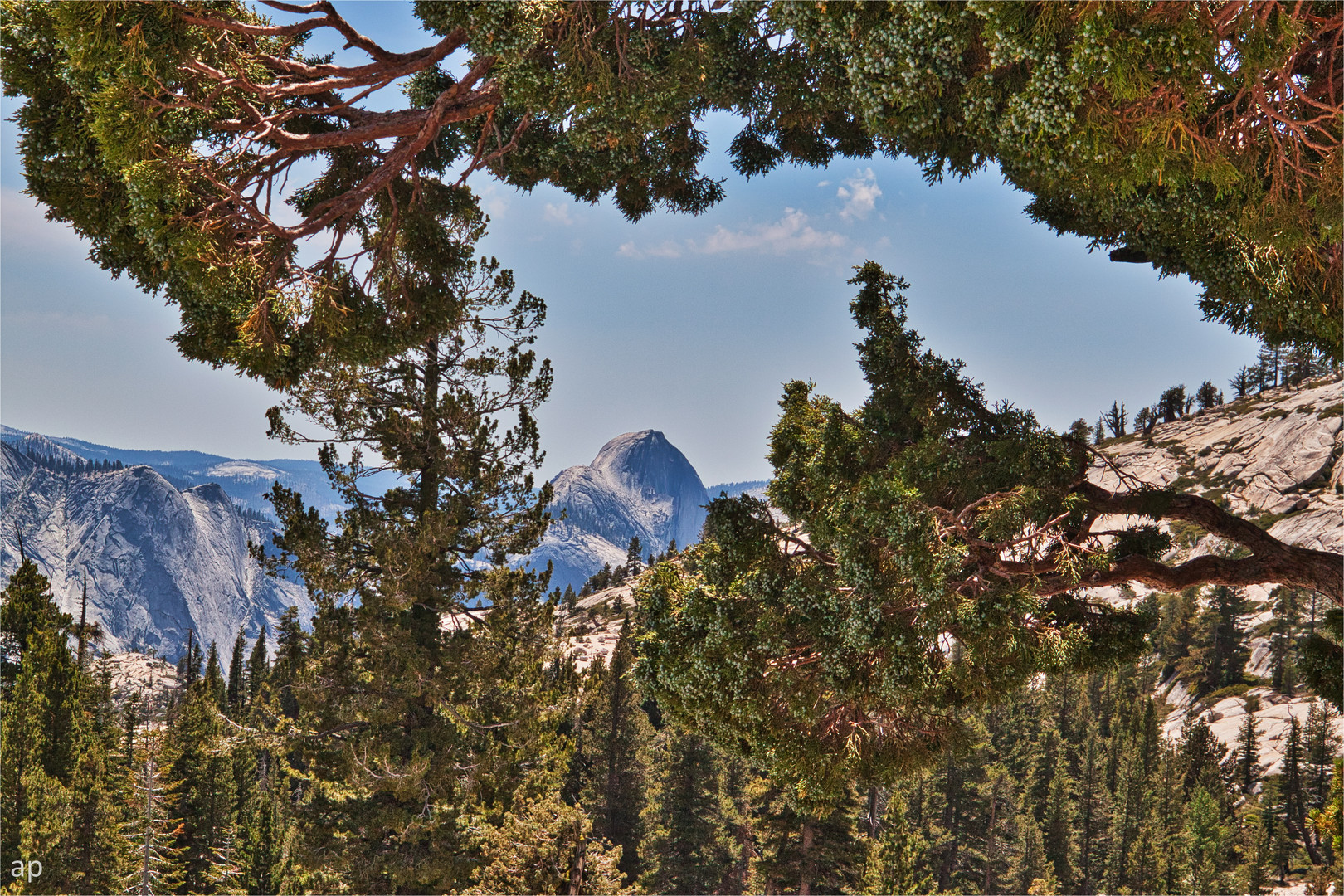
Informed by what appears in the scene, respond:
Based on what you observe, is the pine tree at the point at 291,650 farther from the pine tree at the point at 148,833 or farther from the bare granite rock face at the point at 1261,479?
the bare granite rock face at the point at 1261,479

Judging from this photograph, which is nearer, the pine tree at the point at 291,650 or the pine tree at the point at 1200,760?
the pine tree at the point at 291,650

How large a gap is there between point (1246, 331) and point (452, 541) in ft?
42.5

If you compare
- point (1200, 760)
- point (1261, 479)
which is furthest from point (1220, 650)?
point (1261, 479)

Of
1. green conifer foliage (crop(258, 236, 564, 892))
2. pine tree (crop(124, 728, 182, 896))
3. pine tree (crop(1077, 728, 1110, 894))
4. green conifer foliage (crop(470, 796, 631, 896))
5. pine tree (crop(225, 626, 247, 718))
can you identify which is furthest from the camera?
pine tree (crop(225, 626, 247, 718))

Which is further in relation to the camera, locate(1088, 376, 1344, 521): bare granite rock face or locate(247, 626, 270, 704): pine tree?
locate(1088, 376, 1344, 521): bare granite rock face

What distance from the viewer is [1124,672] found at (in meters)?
61.2

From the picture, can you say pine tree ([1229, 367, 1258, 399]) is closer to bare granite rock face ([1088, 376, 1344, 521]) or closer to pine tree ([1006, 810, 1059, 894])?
bare granite rock face ([1088, 376, 1344, 521])

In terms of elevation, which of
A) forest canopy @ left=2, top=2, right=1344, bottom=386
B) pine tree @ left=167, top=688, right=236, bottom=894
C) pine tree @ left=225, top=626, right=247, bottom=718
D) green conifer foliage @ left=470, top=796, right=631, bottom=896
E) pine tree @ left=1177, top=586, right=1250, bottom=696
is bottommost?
pine tree @ left=167, top=688, right=236, bottom=894

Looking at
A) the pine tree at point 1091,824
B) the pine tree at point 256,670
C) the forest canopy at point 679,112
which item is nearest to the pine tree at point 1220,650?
the pine tree at point 1091,824

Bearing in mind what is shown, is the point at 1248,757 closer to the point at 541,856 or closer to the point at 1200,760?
the point at 1200,760

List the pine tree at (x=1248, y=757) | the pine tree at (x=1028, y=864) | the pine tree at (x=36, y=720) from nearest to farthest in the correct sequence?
the pine tree at (x=36, y=720)
the pine tree at (x=1028, y=864)
the pine tree at (x=1248, y=757)

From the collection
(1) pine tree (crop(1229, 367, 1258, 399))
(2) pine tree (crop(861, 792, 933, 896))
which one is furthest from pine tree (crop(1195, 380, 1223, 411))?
(2) pine tree (crop(861, 792, 933, 896))

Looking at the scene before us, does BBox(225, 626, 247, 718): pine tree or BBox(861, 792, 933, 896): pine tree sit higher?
BBox(225, 626, 247, 718): pine tree

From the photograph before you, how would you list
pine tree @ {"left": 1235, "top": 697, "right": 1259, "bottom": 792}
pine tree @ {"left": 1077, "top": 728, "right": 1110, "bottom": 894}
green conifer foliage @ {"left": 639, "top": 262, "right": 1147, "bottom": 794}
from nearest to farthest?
green conifer foliage @ {"left": 639, "top": 262, "right": 1147, "bottom": 794} < pine tree @ {"left": 1077, "top": 728, "right": 1110, "bottom": 894} < pine tree @ {"left": 1235, "top": 697, "right": 1259, "bottom": 792}
